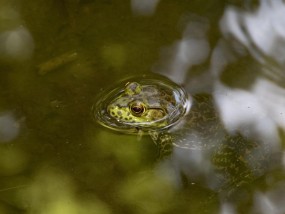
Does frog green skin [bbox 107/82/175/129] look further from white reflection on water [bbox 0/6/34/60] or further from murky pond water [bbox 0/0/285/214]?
white reflection on water [bbox 0/6/34/60]

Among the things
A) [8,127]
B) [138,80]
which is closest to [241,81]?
[138,80]

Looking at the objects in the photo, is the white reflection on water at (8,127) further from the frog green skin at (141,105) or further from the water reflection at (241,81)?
the water reflection at (241,81)

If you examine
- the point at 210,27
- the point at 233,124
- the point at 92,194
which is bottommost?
the point at 92,194

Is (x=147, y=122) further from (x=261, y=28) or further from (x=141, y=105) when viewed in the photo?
(x=261, y=28)

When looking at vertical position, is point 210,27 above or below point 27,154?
above

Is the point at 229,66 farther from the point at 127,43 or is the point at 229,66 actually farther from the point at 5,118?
the point at 5,118

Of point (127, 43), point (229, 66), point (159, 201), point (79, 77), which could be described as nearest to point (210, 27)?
point (229, 66)
